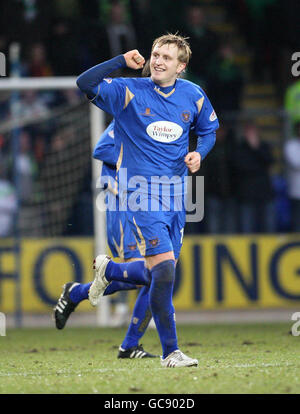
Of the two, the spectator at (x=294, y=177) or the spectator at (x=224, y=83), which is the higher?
the spectator at (x=224, y=83)

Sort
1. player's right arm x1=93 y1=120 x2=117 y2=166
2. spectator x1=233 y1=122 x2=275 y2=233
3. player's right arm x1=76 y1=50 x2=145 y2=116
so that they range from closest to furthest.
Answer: player's right arm x1=76 y1=50 x2=145 y2=116, player's right arm x1=93 y1=120 x2=117 y2=166, spectator x1=233 y1=122 x2=275 y2=233

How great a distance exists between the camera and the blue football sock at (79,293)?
22.7 feet

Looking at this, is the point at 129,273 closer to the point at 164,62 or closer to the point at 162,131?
the point at 162,131

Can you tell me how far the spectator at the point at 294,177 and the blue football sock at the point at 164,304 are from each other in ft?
18.8

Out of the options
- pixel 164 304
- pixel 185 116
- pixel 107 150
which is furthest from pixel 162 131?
pixel 107 150

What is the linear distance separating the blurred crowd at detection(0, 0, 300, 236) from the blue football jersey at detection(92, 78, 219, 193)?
5.11m

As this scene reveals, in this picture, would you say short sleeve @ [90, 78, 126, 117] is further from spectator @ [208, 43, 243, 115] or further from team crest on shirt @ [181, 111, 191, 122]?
spectator @ [208, 43, 243, 115]

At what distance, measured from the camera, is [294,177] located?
37.6ft

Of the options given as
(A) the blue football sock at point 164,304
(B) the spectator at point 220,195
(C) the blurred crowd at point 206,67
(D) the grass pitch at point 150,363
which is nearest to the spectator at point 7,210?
(C) the blurred crowd at point 206,67

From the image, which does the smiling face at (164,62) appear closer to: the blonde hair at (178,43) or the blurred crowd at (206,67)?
the blonde hair at (178,43)

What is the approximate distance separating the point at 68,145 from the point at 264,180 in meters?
2.38

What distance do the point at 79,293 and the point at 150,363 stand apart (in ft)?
2.99

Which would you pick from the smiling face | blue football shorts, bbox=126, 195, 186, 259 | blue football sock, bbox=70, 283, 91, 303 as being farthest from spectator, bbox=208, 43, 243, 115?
blue football shorts, bbox=126, 195, 186, 259

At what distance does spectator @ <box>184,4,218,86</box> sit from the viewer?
41.2 ft
